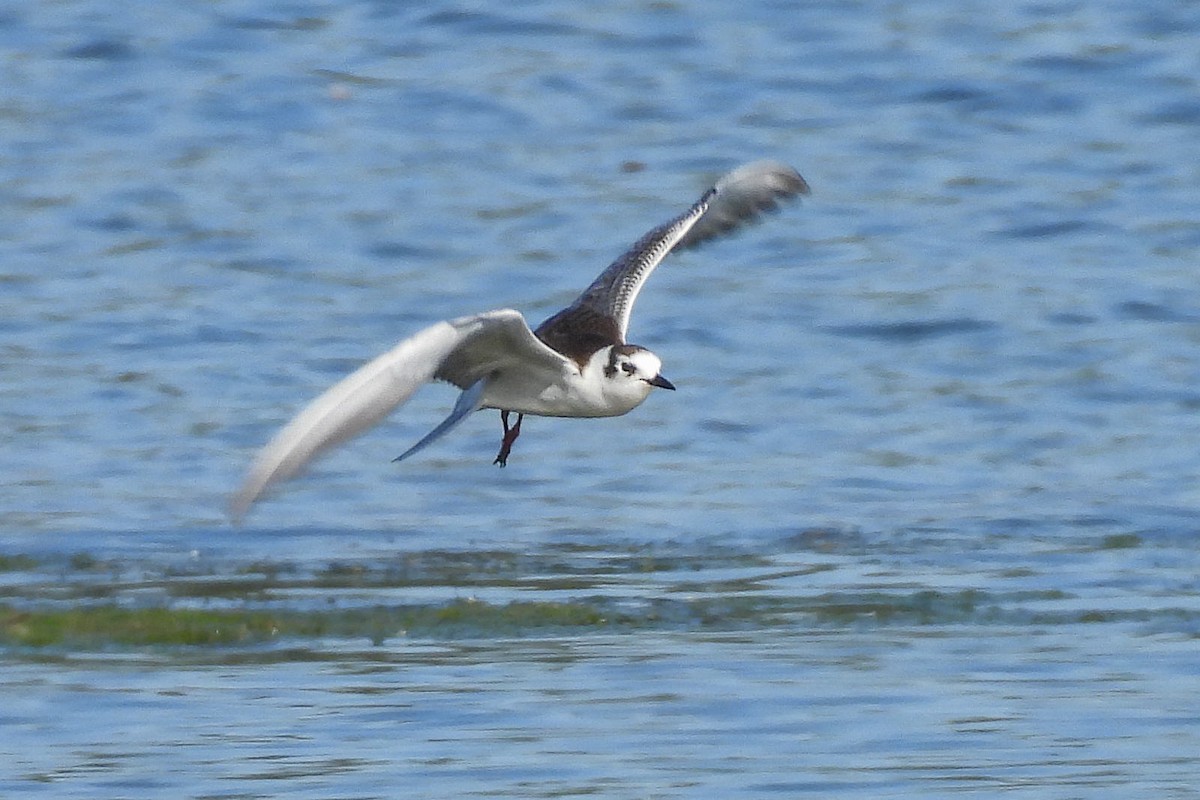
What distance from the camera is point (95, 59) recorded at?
2581 cm

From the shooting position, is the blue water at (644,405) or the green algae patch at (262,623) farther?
the green algae patch at (262,623)

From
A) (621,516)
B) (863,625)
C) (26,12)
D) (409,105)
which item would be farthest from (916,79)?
(863,625)

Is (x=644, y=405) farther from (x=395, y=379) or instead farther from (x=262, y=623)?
(x=395, y=379)

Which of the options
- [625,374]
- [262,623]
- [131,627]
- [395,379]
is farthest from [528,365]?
[131,627]

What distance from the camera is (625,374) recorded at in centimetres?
999

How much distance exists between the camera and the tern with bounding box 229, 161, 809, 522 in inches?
301

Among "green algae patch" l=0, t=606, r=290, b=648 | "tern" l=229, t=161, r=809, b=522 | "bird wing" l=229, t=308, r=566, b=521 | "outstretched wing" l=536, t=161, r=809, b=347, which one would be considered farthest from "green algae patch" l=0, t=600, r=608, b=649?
"bird wing" l=229, t=308, r=566, b=521

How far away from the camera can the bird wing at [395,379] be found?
7301 mm

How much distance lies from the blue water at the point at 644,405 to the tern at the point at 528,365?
3.61ft

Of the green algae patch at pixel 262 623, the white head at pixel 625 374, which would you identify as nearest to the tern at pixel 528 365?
the white head at pixel 625 374

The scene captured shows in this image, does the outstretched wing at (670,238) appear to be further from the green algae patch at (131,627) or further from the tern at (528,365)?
the green algae patch at (131,627)

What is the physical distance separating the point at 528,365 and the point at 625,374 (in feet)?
1.51

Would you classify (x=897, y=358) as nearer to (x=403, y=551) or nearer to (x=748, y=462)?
→ (x=748, y=462)

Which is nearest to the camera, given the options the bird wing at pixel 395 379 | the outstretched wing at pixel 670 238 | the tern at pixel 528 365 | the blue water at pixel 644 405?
the bird wing at pixel 395 379
